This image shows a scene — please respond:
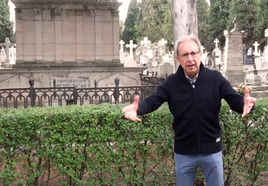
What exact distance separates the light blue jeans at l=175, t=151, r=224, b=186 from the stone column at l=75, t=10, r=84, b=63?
1238cm

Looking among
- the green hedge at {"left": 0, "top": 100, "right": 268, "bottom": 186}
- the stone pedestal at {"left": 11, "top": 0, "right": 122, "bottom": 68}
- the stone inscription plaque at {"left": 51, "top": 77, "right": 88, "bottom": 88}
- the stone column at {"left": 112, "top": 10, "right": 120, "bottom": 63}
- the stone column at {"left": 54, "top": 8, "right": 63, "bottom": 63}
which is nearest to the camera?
the green hedge at {"left": 0, "top": 100, "right": 268, "bottom": 186}

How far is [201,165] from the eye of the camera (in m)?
3.65

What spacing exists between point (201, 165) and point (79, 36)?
12722 mm

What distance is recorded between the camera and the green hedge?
4.89 meters

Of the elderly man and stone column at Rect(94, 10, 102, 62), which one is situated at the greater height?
stone column at Rect(94, 10, 102, 62)

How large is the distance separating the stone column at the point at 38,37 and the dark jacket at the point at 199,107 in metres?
12.6

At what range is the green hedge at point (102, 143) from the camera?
489cm

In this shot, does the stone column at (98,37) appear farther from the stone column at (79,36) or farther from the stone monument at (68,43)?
the stone column at (79,36)

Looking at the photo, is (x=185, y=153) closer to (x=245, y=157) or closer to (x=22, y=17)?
(x=245, y=157)

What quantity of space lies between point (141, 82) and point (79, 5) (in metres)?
4.33

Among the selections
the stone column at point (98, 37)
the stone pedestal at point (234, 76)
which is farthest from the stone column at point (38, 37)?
the stone pedestal at point (234, 76)

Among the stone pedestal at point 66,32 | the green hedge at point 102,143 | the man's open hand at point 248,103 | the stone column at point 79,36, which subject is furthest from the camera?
the stone column at point 79,36

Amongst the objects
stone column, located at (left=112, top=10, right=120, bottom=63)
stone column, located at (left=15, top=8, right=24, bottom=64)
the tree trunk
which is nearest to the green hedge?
the tree trunk

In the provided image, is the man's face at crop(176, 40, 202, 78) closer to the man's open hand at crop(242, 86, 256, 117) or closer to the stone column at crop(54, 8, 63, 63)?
the man's open hand at crop(242, 86, 256, 117)
